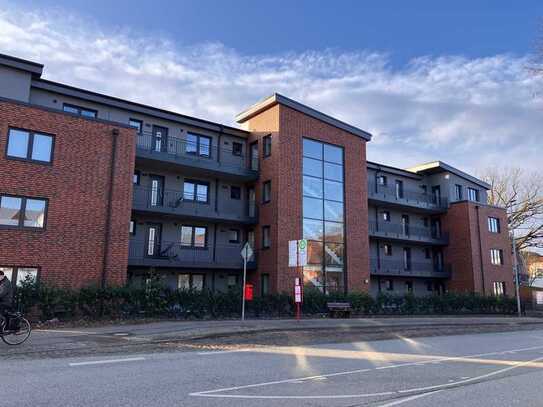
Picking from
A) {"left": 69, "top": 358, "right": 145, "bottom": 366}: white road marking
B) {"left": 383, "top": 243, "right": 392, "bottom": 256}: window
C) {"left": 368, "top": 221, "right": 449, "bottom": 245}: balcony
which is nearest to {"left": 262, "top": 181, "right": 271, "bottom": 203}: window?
{"left": 368, "top": 221, "right": 449, "bottom": 245}: balcony

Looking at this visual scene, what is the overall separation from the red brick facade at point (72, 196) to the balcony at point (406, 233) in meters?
16.6

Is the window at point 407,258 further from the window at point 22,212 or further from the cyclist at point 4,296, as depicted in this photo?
the cyclist at point 4,296

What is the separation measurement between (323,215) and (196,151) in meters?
7.78

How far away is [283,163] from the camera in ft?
80.5

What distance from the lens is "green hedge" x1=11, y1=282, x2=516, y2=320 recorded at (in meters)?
15.7

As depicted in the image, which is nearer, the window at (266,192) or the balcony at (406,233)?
the window at (266,192)

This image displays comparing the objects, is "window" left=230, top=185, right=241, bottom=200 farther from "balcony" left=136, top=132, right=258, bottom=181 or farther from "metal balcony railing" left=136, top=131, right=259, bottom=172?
"metal balcony railing" left=136, top=131, right=259, bottom=172

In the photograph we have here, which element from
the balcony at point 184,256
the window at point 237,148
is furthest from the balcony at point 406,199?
the balcony at point 184,256

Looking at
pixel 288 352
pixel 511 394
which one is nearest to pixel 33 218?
pixel 288 352

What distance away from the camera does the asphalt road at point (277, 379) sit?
20.3 ft

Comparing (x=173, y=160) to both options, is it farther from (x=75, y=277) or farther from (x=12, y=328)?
(x=12, y=328)

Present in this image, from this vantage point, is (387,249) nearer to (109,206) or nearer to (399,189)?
(399,189)

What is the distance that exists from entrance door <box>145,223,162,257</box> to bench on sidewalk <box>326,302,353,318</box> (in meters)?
8.74

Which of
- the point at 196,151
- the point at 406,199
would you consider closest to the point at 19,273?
the point at 196,151
